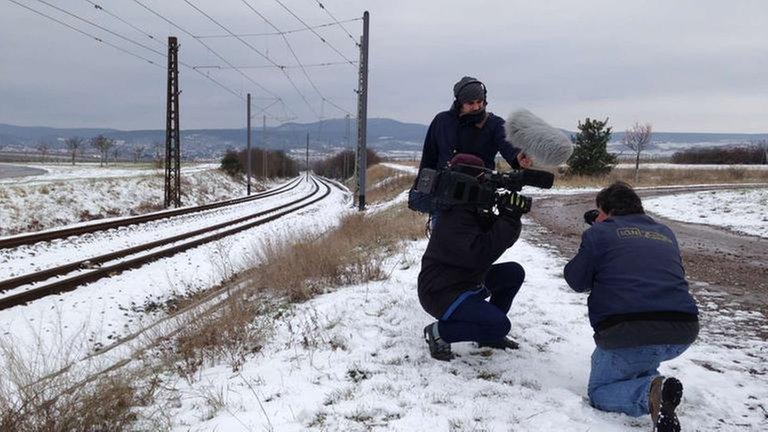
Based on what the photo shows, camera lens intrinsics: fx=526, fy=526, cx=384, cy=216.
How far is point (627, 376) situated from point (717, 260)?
20.7 feet

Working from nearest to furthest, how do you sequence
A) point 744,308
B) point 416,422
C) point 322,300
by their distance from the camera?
point 416,422, point 744,308, point 322,300

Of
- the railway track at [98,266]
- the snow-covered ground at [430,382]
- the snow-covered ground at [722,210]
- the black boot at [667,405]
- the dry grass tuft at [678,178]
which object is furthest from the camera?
the dry grass tuft at [678,178]

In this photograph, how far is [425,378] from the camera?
3596mm

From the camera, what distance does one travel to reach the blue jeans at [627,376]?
116 inches

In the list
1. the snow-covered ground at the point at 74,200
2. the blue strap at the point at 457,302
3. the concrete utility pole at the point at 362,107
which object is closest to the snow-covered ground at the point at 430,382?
the blue strap at the point at 457,302

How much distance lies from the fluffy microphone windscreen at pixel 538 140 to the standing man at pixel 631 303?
1.39 ft

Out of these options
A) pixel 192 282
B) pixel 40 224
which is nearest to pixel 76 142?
pixel 40 224

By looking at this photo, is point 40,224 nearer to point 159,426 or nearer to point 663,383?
point 159,426

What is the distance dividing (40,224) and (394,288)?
16209mm

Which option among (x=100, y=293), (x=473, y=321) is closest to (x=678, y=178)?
(x=100, y=293)

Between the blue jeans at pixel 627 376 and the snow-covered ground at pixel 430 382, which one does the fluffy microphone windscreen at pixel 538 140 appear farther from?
the snow-covered ground at pixel 430 382

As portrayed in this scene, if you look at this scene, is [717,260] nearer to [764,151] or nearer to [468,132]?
[468,132]

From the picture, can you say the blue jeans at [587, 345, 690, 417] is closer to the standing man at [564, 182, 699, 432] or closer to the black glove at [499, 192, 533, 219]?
the standing man at [564, 182, 699, 432]

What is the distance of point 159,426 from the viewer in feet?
10.5
